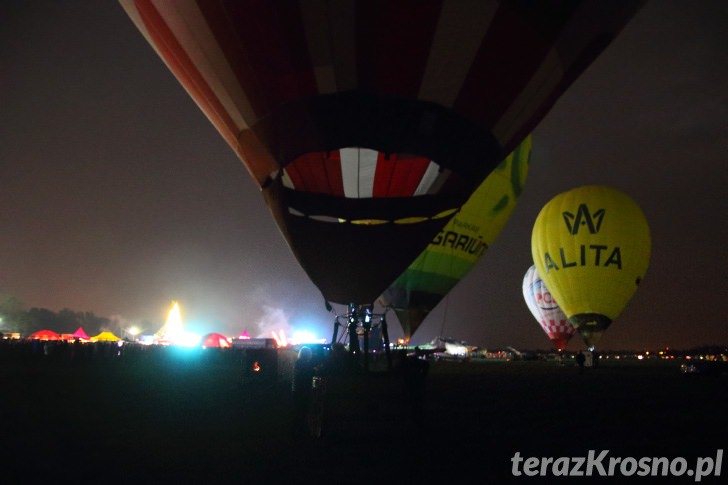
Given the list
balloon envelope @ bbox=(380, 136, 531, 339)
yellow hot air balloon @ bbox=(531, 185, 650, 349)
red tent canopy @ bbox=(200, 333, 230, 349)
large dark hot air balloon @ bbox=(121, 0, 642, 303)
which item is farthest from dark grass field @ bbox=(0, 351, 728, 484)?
red tent canopy @ bbox=(200, 333, 230, 349)

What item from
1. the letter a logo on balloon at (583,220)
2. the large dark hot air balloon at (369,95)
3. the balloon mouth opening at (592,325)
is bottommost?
the balloon mouth opening at (592,325)

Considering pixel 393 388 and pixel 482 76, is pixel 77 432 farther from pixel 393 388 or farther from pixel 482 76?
pixel 393 388

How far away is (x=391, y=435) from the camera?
641 centimetres

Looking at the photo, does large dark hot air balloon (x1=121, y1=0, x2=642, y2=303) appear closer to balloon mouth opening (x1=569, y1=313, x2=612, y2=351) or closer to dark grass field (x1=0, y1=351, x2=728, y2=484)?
dark grass field (x1=0, y1=351, x2=728, y2=484)

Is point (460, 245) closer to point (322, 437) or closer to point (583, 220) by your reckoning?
point (583, 220)

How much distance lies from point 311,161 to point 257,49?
122 centimetres

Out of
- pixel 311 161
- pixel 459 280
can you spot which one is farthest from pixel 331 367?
pixel 459 280

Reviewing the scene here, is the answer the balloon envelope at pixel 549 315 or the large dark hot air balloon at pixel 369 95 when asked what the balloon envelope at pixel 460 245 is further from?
the balloon envelope at pixel 549 315

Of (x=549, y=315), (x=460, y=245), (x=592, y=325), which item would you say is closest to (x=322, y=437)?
(x=460, y=245)
